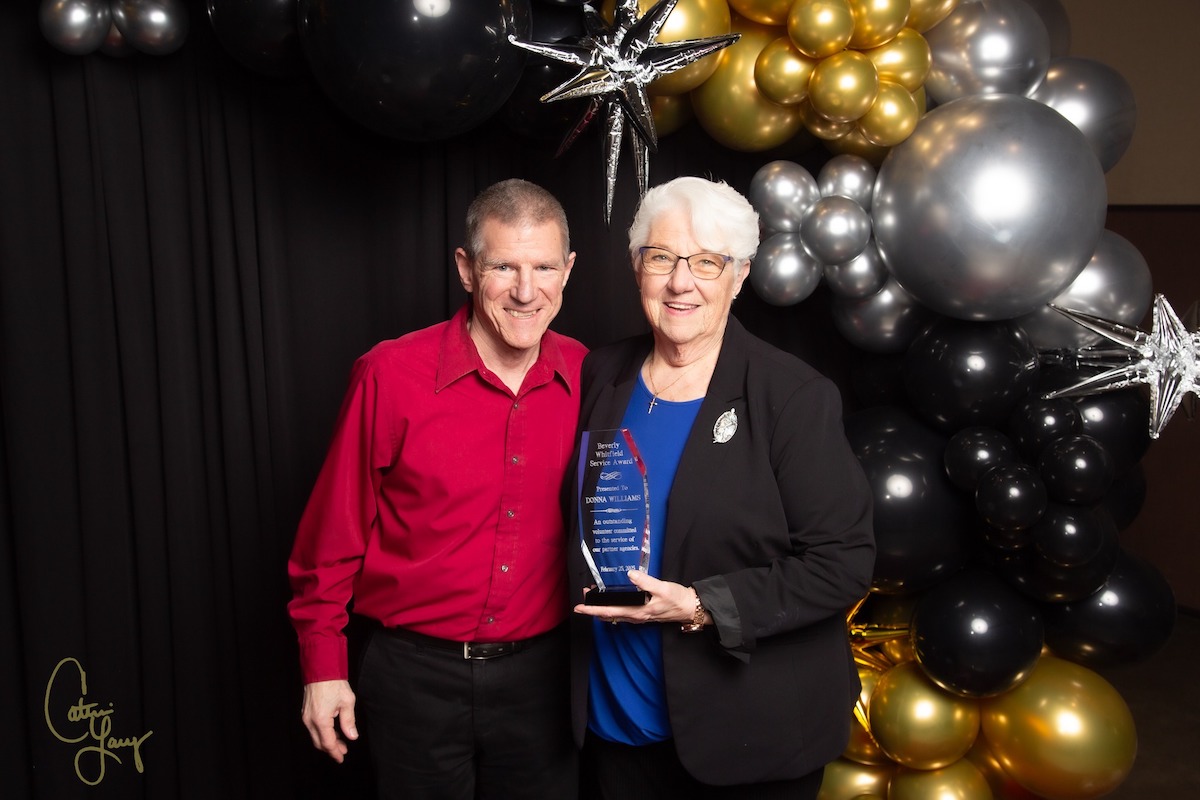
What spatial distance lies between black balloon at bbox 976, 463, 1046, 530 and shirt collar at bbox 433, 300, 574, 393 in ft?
3.38

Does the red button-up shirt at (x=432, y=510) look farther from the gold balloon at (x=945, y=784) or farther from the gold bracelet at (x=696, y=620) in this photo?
the gold balloon at (x=945, y=784)

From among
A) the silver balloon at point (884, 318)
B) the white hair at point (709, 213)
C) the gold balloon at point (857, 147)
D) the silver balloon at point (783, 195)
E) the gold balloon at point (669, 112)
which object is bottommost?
the silver balloon at point (884, 318)

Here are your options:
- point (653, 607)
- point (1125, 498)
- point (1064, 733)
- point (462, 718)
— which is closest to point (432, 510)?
point (462, 718)

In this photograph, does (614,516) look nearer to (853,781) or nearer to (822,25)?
(822,25)

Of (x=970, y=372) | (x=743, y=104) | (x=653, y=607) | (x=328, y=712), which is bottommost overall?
(x=328, y=712)

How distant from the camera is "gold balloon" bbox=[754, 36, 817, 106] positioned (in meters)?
2.27

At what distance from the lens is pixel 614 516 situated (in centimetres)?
142

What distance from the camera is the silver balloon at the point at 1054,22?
271 centimetres

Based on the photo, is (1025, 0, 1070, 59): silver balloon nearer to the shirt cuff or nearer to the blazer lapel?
the blazer lapel

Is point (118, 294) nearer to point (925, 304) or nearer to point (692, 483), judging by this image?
point (692, 483)

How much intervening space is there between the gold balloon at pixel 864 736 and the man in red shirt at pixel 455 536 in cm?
109

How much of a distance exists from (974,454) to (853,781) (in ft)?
3.23

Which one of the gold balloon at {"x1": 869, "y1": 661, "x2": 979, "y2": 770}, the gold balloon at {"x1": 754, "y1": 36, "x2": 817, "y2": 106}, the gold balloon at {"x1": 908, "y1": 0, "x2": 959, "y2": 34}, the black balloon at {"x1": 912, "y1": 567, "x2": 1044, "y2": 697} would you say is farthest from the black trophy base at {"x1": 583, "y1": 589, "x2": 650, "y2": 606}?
the gold balloon at {"x1": 908, "y1": 0, "x2": 959, "y2": 34}

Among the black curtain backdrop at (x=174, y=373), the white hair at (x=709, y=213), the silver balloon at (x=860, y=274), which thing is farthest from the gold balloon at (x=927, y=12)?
the black curtain backdrop at (x=174, y=373)
